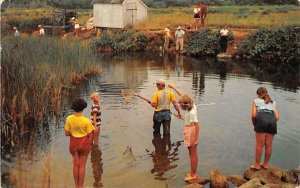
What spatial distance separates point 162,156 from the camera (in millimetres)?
11742

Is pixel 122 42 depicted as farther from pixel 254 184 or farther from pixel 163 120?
pixel 254 184

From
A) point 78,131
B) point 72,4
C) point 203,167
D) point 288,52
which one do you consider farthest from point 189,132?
point 72,4

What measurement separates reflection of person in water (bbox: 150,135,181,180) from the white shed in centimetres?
3002

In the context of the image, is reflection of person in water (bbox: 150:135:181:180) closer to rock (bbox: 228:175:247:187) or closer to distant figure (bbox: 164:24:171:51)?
rock (bbox: 228:175:247:187)

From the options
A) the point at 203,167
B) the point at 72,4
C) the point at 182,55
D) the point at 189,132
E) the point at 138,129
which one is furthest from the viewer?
the point at 72,4

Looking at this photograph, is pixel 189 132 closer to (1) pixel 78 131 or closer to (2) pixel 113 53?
(1) pixel 78 131

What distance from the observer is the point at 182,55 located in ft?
116

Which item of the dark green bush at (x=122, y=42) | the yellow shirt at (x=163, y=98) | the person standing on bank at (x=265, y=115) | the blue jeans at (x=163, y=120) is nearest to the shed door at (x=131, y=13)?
the dark green bush at (x=122, y=42)

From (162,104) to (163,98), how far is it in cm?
21

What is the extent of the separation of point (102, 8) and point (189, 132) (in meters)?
34.8

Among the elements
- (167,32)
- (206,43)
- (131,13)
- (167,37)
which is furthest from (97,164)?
(131,13)

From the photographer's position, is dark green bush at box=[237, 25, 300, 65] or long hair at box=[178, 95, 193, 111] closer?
long hair at box=[178, 95, 193, 111]

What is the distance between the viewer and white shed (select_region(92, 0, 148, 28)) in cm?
4188

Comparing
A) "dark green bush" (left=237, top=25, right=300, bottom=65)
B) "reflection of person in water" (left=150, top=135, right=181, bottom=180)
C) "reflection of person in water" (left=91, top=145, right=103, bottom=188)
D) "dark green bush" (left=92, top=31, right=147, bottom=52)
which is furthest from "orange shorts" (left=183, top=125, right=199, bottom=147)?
"dark green bush" (left=92, top=31, right=147, bottom=52)
